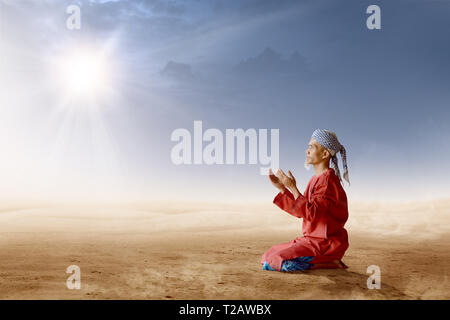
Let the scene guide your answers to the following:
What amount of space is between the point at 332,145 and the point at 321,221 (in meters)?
1.06

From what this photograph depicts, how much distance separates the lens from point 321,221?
19.4 feet

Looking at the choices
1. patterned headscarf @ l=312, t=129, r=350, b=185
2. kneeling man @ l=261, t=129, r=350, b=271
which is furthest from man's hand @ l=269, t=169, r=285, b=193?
patterned headscarf @ l=312, t=129, r=350, b=185

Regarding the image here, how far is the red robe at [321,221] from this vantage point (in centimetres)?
578

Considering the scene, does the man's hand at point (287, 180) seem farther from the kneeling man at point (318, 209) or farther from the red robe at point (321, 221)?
the red robe at point (321, 221)

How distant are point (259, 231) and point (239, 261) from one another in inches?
287

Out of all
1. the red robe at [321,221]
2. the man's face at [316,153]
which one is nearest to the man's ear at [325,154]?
the man's face at [316,153]

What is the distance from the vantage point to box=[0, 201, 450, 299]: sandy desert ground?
5.42m

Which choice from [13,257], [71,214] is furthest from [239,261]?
[71,214]

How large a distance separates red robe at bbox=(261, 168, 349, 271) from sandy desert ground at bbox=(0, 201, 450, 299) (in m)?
0.29

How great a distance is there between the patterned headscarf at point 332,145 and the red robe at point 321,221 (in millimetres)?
170

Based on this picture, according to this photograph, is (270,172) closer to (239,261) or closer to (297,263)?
(297,263)

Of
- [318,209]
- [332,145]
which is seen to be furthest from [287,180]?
[332,145]

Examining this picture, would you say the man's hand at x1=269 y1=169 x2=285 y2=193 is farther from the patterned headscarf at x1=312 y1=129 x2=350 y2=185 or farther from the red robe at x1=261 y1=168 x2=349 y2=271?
the patterned headscarf at x1=312 y1=129 x2=350 y2=185

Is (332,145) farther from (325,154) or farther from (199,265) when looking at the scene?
(199,265)
